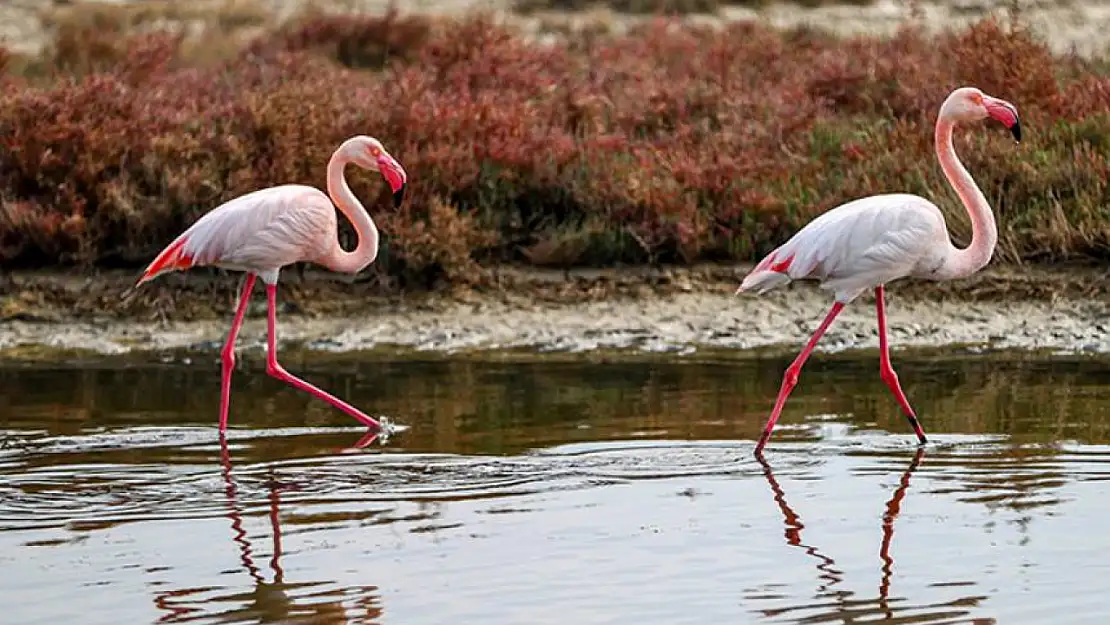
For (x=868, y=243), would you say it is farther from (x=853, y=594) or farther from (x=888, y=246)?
(x=853, y=594)

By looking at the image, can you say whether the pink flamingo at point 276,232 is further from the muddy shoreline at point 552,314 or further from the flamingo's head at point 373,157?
the muddy shoreline at point 552,314

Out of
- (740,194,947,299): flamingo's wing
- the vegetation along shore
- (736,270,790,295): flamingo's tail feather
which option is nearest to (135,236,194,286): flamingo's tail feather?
the vegetation along shore

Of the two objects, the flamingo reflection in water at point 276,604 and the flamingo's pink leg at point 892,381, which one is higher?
the flamingo's pink leg at point 892,381

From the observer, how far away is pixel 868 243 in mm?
8289

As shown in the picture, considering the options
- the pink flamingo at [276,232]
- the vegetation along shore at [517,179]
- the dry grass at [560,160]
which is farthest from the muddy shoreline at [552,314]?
the pink flamingo at [276,232]

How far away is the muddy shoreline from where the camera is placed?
10.9m

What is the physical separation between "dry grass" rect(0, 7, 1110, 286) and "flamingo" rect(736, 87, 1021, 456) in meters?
2.70

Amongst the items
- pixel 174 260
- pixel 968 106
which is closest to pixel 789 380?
pixel 968 106

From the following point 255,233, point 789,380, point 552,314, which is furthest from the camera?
point 552,314

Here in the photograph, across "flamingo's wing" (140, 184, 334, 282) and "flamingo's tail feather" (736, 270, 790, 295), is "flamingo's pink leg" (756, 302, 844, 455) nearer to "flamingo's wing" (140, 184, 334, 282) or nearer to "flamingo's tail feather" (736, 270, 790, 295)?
"flamingo's tail feather" (736, 270, 790, 295)

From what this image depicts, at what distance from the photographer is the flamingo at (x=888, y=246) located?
8.30 metres

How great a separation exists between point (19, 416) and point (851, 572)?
4.73 meters

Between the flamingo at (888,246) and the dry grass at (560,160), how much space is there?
2700mm

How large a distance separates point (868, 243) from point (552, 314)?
11.3ft
